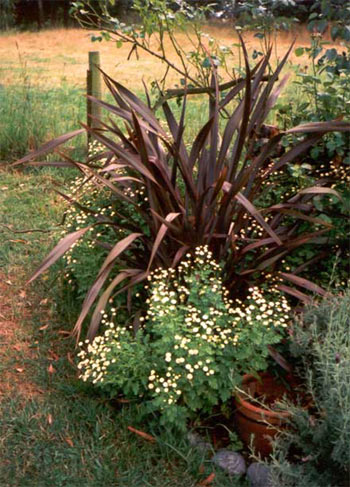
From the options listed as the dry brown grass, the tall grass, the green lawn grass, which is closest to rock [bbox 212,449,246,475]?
the green lawn grass

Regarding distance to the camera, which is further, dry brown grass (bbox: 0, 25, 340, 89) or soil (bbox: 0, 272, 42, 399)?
dry brown grass (bbox: 0, 25, 340, 89)

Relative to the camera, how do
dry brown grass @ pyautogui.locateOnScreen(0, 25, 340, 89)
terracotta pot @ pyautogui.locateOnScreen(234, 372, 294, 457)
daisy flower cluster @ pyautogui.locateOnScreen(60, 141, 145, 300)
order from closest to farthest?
terracotta pot @ pyautogui.locateOnScreen(234, 372, 294, 457) < daisy flower cluster @ pyautogui.locateOnScreen(60, 141, 145, 300) < dry brown grass @ pyautogui.locateOnScreen(0, 25, 340, 89)

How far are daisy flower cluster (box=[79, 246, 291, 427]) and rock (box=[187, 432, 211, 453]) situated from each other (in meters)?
0.11

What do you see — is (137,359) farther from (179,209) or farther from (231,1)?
(231,1)

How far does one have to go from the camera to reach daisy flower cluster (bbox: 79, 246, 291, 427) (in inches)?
110

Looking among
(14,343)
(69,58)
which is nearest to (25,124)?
(14,343)

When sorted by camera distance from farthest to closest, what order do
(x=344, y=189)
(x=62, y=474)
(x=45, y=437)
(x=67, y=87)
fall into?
1. (x=67, y=87)
2. (x=344, y=189)
3. (x=45, y=437)
4. (x=62, y=474)

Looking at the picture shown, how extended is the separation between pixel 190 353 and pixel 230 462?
534 mm

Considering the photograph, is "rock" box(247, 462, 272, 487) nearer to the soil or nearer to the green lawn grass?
the green lawn grass

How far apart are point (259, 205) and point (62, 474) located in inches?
74.6

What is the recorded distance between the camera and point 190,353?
107 inches

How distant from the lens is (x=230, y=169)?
11.5 ft

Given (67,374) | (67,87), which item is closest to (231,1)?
(67,374)

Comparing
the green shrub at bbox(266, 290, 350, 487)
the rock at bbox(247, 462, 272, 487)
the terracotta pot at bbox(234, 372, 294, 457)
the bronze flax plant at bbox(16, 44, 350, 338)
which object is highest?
the bronze flax plant at bbox(16, 44, 350, 338)
